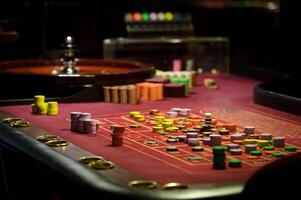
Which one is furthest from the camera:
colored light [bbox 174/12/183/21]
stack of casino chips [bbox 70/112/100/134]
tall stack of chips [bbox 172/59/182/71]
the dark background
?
colored light [bbox 174/12/183/21]

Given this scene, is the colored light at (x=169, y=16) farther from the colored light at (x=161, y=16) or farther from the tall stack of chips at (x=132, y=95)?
the tall stack of chips at (x=132, y=95)

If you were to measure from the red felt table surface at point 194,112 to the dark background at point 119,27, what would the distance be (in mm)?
539

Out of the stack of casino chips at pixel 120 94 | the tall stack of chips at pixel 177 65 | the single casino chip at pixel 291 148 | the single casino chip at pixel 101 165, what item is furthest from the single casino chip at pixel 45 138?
the tall stack of chips at pixel 177 65

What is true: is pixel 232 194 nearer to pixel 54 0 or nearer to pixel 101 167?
pixel 101 167

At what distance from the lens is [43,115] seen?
4797 millimetres

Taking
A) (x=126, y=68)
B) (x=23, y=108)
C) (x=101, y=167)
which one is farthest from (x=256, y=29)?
(x=101, y=167)

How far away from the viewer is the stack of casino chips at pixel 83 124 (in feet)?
14.0

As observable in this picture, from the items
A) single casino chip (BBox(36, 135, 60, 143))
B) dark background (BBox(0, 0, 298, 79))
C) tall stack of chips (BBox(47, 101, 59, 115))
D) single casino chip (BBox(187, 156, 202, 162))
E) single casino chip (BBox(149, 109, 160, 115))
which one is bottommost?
single casino chip (BBox(187, 156, 202, 162))

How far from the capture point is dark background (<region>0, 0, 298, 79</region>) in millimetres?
6902

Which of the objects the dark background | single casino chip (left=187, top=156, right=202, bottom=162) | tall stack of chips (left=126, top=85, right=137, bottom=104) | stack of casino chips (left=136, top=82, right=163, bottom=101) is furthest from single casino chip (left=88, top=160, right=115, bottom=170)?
the dark background

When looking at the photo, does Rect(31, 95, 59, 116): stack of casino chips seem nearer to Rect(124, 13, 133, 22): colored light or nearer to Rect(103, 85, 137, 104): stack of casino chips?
Rect(103, 85, 137, 104): stack of casino chips

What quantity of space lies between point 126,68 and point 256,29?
1630 millimetres

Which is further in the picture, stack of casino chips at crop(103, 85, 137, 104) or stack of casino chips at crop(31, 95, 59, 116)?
stack of casino chips at crop(103, 85, 137, 104)

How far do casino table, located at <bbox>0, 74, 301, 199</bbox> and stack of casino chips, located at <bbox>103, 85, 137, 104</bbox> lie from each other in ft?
0.20
